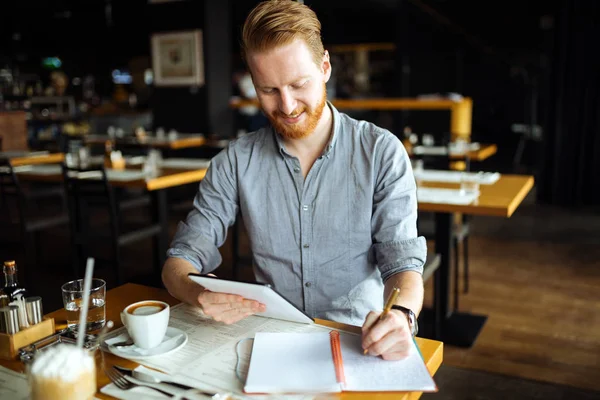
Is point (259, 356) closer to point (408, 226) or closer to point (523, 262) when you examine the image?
point (408, 226)

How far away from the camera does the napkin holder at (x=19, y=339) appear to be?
3.43 ft

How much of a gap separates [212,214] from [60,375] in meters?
0.83

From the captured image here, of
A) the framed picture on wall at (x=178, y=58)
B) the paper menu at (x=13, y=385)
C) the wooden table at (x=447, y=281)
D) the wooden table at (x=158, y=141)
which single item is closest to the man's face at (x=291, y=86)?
the paper menu at (x=13, y=385)

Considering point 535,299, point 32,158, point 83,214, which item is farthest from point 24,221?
point 535,299

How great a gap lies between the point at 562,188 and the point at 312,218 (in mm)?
5953

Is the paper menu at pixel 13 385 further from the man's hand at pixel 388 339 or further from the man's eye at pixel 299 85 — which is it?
the man's eye at pixel 299 85

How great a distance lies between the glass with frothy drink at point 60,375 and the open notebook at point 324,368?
258 millimetres

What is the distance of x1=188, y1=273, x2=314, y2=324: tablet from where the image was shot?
1049mm

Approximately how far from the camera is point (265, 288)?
1.03 meters

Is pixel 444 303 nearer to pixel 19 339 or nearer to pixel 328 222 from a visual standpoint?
pixel 328 222

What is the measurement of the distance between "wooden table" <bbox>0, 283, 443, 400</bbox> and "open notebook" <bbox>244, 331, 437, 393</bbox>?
2cm

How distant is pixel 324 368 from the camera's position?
96 centimetres

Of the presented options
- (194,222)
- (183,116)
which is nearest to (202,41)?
(183,116)

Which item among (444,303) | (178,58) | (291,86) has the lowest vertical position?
(444,303)
